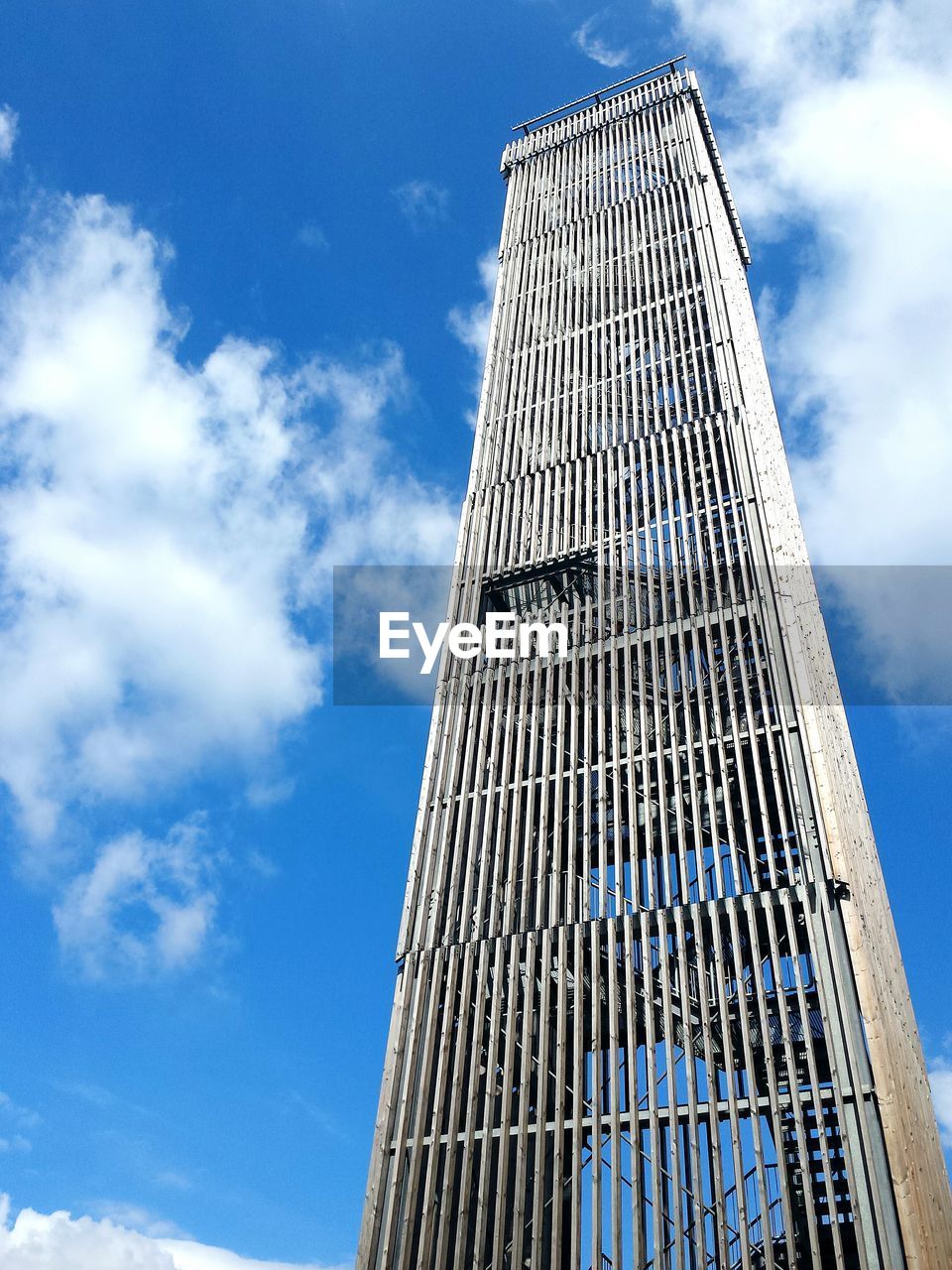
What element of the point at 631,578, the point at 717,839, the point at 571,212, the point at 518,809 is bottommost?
the point at 717,839

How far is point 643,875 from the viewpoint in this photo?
2641 centimetres

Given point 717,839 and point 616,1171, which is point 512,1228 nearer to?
→ point 616,1171

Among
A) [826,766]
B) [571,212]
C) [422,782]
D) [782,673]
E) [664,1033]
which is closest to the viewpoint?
[664,1033]

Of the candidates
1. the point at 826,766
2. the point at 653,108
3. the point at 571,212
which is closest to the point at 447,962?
the point at 826,766

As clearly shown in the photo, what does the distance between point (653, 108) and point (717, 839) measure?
41063 millimetres

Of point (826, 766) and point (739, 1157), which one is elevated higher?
point (826, 766)

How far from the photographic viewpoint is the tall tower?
2120 centimetres

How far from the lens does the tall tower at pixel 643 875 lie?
69.6 ft

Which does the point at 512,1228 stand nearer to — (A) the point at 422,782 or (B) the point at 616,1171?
(B) the point at 616,1171

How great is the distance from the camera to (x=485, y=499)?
38844mm

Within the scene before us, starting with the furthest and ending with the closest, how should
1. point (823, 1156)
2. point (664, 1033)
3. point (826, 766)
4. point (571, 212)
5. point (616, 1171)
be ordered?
point (571, 212)
point (826, 766)
point (664, 1033)
point (616, 1171)
point (823, 1156)

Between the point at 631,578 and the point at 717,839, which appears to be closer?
the point at 717,839

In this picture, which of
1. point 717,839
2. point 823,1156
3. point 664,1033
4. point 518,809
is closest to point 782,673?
point 717,839

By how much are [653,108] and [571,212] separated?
8.25 m
